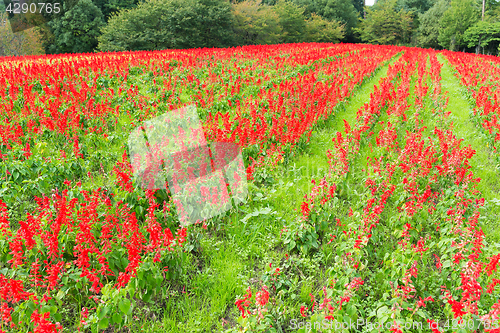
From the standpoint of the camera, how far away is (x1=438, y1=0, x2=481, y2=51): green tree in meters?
45.4

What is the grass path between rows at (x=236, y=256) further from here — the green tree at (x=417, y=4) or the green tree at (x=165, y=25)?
the green tree at (x=417, y=4)

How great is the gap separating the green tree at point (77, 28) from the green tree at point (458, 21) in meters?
50.7

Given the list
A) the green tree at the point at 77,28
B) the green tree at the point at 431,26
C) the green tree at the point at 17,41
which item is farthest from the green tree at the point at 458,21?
the green tree at the point at 17,41

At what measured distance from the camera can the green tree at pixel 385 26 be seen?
53.8 meters

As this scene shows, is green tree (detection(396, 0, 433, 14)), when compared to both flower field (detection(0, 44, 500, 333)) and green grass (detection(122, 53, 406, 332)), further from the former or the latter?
green grass (detection(122, 53, 406, 332))

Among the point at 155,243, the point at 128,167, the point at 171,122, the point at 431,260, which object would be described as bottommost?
the point at 431,260

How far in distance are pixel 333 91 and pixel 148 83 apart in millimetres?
6674

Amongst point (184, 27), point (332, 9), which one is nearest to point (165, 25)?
point (184, 27)

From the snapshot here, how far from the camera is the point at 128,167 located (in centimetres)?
424

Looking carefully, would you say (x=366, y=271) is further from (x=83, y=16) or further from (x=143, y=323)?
(x=83, y=16)

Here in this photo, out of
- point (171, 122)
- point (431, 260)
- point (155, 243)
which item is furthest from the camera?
point (171, 122)

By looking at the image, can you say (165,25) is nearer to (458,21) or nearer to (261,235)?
(261,235)

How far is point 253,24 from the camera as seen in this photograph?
31.9 meters

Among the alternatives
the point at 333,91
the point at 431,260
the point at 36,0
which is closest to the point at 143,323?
the point at 431,260
